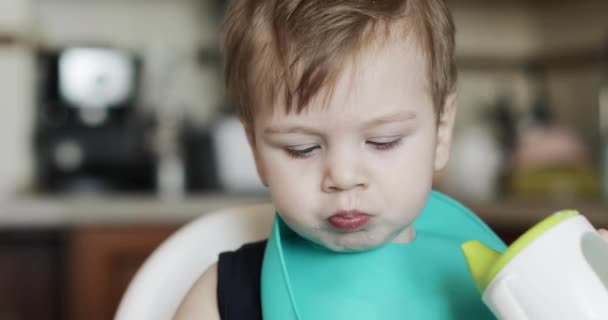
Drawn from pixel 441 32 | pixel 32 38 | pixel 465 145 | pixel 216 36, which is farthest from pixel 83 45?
pixel 441 32

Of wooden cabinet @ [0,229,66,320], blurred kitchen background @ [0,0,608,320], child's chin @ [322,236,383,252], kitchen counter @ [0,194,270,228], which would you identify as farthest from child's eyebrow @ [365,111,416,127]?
wooden cabinet @ [0,229,66,320]

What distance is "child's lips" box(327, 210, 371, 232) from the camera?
70 centimetres

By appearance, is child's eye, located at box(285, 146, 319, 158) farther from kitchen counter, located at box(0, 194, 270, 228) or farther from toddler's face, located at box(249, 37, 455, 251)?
kitchen counter, located at box(0, 194, 270, 228)

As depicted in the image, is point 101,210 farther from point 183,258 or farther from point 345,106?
point 345,106

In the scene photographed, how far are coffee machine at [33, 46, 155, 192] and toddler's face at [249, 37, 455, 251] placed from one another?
5.46ft

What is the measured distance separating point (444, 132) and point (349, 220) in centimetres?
16

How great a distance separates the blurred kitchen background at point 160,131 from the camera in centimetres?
198

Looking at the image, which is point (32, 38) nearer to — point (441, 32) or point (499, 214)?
point (499, 214)

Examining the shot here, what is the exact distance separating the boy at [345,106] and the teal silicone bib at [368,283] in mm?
25

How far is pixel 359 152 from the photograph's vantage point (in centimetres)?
69

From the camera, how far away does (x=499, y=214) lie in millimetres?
1815

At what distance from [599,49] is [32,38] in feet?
5.44

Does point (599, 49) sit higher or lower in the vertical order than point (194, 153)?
higher

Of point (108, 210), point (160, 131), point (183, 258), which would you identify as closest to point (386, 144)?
point (183, 258)
